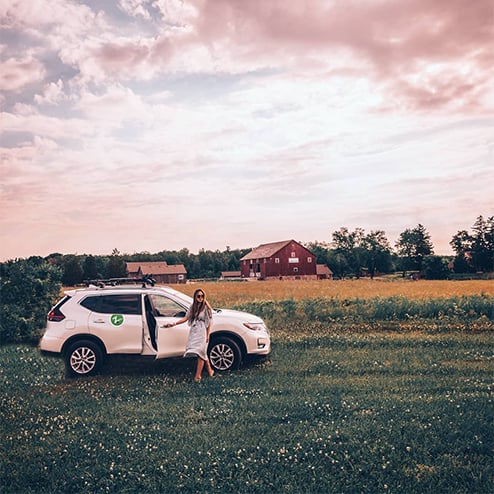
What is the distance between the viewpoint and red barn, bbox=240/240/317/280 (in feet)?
87.9

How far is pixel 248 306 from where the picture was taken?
20625mm

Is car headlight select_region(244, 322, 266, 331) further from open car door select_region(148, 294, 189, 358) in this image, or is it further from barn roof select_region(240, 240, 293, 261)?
barn roof select_region(240, 240, 293, 261)

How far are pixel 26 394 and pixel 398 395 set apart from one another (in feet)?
22.8

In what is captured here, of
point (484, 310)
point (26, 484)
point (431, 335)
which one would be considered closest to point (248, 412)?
point (26, 484)

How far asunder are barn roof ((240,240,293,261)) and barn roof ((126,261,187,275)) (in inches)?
176

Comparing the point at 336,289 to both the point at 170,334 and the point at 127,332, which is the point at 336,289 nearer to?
the point at 170,334

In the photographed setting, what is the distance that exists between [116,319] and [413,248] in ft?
75.0

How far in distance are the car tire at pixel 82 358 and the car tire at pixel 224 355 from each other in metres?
2.37

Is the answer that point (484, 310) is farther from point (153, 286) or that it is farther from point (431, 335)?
point (153, 286)

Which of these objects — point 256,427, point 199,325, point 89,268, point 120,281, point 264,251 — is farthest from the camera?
point 264,251

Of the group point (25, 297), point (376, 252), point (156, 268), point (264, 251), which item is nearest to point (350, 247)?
point (376, 252)

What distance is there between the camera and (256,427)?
750cm

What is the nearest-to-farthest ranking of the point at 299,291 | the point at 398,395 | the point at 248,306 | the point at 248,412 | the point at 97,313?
the point at 248,412, the point at 398,395, the point at 97,313, the point at 248,306, the point at 299,291

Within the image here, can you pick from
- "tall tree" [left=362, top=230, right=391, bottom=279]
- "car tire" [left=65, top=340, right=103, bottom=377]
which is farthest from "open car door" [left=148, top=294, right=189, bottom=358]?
"tall tree" [left=362, top=230, right=391, bottom=279]
